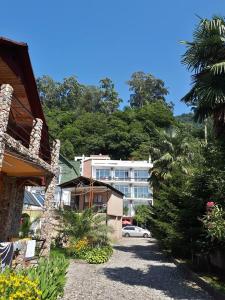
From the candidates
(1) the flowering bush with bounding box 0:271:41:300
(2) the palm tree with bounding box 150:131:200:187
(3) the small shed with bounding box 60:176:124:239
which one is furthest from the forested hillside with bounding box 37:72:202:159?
(1) the flowering bush with bounding box 0:271:41:300

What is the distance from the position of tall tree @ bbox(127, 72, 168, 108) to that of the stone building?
269 feet

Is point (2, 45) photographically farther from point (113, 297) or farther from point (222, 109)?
point (113, 297)

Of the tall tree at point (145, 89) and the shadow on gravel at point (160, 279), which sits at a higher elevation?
the tall tree at point (145, 89)

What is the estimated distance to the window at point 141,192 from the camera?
70.5 m

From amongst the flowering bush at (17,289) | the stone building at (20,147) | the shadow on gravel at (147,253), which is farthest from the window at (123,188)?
the flowering bush at (17,289)

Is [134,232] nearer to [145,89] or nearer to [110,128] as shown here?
[110,128]

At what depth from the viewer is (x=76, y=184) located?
32.3m

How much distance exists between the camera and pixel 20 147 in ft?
37.1

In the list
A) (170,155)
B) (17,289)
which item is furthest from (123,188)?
(17,289)

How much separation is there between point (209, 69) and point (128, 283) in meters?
8.08

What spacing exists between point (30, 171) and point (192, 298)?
8.15 meters

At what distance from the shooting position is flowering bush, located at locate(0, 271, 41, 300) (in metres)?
5.14

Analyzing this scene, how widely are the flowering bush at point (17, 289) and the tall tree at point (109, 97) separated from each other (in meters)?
84.5

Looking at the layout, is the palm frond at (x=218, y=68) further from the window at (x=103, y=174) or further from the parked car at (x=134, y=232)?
the window at (x=103, y=174)
